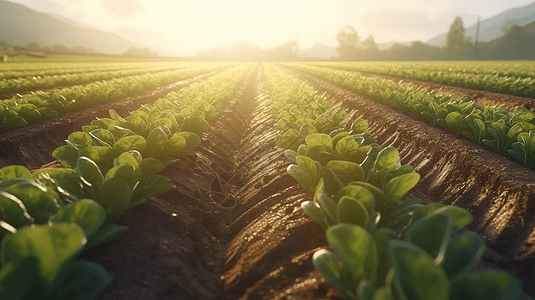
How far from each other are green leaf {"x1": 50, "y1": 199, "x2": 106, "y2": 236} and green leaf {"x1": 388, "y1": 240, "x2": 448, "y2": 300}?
3.93ft

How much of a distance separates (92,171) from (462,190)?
3.36 m

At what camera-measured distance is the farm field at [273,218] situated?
1.13 metres

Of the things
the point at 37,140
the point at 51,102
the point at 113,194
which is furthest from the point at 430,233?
the point at 51,102

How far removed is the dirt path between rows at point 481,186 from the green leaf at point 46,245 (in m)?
2.26

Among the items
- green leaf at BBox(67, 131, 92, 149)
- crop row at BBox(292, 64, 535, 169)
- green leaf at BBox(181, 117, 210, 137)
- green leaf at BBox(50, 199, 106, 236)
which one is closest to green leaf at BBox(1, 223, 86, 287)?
green leaf at BBox(50, 199, 106, 236)

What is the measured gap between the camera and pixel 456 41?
63531 millimetres

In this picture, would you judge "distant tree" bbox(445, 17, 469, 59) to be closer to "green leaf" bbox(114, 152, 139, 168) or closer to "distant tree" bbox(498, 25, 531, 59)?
"distant tree" bbox(498, 25, 531, 59)

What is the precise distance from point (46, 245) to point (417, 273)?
1.19m

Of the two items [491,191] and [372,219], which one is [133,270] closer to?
[372,219]

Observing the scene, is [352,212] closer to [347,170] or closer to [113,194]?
[347,170]

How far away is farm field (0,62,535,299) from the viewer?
1.13 m

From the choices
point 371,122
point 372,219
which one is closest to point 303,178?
point 372,219

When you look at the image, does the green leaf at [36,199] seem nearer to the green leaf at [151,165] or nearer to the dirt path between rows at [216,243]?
the dirt path between rows at [216,243]

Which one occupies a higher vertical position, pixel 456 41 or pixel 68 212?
pixel 456 41
